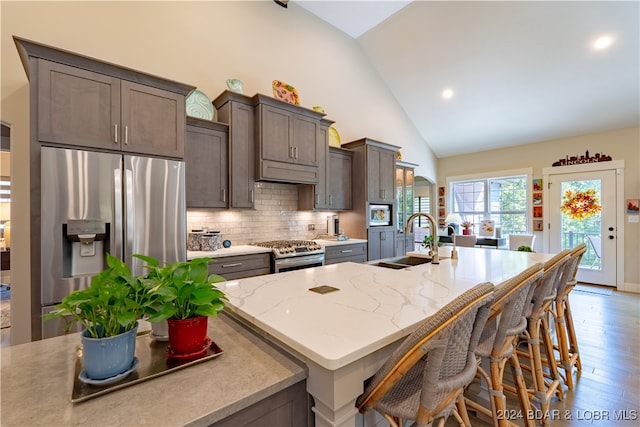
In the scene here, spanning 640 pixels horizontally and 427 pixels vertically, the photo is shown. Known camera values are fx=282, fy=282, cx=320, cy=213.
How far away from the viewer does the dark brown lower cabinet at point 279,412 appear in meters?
0.72

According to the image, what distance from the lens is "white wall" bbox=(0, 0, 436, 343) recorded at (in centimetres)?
229

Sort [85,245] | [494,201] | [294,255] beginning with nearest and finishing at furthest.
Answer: [85,245], [294,255], [494,201]

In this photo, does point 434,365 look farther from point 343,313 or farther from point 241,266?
point 241,266

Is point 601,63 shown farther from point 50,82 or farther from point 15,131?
point 15,131

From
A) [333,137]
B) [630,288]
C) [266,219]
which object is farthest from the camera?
[630,288]

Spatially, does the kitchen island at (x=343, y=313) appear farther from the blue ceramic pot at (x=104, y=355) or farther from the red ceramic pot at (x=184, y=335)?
the blue ceramic pot at (x=104, y=355)

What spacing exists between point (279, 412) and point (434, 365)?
1.49 ft

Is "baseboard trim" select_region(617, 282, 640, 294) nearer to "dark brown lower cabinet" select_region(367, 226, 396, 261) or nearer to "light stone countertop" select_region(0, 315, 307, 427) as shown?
"dark brown lower cabinet" select_region(367, 226, 396, 261)

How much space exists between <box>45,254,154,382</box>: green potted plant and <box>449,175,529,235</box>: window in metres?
6.92

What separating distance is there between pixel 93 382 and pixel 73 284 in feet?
5.61

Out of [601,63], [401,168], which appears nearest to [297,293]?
[401,168]

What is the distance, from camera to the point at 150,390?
699 millimetres

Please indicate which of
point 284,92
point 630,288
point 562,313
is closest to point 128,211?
point 284,92

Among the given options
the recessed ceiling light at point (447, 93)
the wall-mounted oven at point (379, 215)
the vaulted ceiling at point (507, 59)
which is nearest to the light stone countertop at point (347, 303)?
the wall-mounted oven at point (379, 215)
